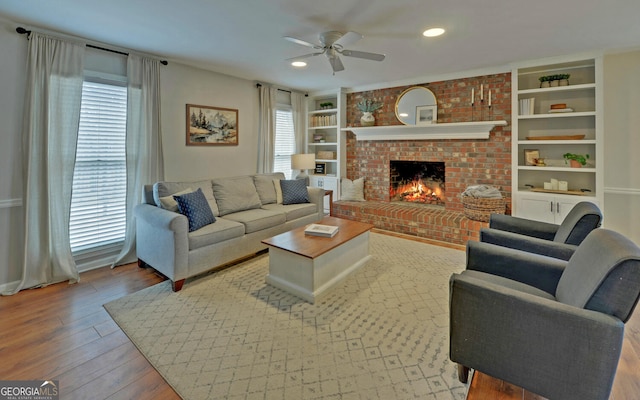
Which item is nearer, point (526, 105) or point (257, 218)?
point (257, 218)

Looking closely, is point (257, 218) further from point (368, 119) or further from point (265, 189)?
point (368, 119)

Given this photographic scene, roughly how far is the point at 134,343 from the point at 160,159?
2.45 metres

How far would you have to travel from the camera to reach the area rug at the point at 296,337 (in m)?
1.75

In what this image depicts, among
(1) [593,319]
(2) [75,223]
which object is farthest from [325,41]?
(2) [75,223]

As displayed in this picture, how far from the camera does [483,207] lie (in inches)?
171

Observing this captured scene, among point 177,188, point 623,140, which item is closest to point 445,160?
point 623,140

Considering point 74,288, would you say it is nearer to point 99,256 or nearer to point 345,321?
point 99,256

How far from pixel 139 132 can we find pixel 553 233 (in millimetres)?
4453

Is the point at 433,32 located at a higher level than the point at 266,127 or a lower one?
higher

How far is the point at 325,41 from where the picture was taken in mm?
3006

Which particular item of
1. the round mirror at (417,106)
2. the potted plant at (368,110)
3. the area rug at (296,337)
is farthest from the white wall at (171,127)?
the round mirror at (417,106)

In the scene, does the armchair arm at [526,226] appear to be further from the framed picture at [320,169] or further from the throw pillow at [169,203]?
the framed picture at [320,169]

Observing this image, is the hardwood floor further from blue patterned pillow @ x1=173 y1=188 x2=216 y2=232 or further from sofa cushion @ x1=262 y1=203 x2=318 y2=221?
sofa cushion @ x1=262 y1=203 x2=318 y2=221

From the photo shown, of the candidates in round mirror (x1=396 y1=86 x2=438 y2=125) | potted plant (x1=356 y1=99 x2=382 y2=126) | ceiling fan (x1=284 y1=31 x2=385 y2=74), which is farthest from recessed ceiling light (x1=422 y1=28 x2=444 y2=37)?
potted plant (x1=356 y1=99 x2=382 y2=126)
